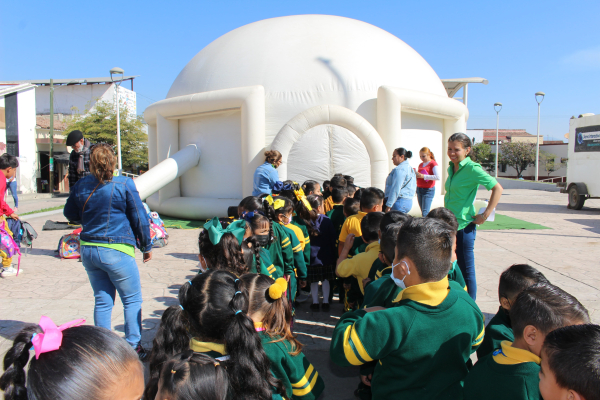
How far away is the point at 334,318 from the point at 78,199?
2534 millimetres

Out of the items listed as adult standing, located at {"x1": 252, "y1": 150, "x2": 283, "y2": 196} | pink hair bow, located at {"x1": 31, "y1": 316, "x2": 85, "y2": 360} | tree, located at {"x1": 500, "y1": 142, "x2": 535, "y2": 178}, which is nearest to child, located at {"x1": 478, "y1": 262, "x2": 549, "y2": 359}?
pink hair bow, located at {"x1": 31, "y1": 316, "x2": 85, "y2": 360}

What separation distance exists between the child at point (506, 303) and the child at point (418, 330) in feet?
0.81

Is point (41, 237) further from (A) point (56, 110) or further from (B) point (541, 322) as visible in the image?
(A) point (56, 110)

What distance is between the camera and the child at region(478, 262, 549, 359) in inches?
77.7

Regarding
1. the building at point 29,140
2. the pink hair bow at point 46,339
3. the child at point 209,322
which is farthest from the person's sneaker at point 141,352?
the building at point 29,140

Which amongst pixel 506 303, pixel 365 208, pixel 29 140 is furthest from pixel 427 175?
pixel 29 140

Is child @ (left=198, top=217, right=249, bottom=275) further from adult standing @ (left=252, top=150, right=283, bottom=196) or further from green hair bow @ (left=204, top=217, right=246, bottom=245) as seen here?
adult standing @ (left=252, top=150, right=283, bottom=196)

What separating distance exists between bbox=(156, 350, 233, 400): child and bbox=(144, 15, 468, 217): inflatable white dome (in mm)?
7568

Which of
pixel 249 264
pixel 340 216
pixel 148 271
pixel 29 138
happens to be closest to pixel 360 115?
pixel 340 216

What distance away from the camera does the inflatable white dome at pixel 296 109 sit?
8.86 meters

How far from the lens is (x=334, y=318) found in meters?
4.05

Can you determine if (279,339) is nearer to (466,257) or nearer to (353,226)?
(353,226)

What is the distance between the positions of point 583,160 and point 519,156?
1135 inches

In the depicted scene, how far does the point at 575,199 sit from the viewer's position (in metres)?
13.6
